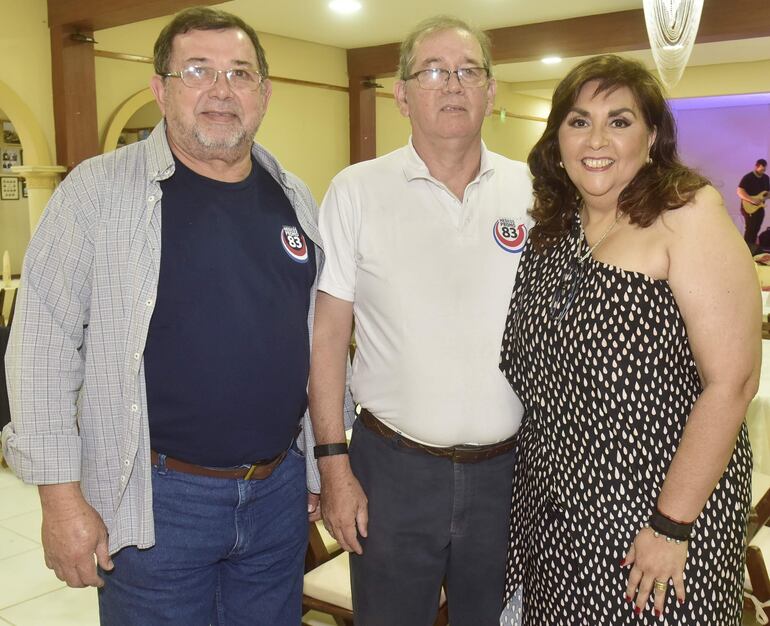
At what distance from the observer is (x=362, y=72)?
9250 millimetres

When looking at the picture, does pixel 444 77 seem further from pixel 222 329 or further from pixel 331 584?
pixel 331 584

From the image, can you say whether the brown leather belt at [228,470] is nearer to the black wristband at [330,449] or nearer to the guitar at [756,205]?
the black wristband at [330,449]

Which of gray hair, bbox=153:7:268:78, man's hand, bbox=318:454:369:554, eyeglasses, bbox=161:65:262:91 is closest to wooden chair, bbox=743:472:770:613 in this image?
man's hand, bbox=318:454:369:554

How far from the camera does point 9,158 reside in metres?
10.2

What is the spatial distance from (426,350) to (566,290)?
37cm

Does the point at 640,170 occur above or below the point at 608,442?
above

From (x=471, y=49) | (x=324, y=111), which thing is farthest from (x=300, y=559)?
(x=324, y=111)

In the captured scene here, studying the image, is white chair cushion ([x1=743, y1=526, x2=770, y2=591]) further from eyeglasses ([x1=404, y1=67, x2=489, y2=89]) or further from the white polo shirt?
eyeglasses ([x1=404, y1=67, x2=489, y2=89])

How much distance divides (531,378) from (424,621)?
2.38ft

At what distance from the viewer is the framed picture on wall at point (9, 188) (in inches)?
402

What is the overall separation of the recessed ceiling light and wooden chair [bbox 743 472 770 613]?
5.19 m

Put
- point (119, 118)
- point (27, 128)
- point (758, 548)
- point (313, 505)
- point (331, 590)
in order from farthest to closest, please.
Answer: point (119, 118) → point (27, 128) → point (758, 548) → point (331, 590) → point (313, 505)

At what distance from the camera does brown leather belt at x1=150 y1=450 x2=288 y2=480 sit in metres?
1.75

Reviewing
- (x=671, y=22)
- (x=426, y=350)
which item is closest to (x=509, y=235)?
(x=426, y=350)
